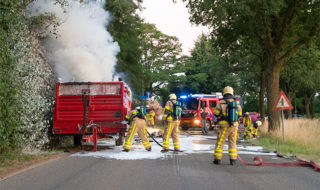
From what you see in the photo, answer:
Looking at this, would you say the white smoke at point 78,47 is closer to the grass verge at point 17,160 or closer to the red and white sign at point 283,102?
the grass verge at point 17,160

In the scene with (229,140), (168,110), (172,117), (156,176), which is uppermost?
(168,110)

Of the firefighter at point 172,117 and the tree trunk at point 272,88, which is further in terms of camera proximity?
the tree trunk at point 272,88

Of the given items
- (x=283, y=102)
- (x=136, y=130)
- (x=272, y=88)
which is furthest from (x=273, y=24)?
(x=136, y=130)

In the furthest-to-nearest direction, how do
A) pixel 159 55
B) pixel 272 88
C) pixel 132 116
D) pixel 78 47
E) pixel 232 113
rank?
pixel 159 55 → pixel 272 88 → pixel 78 47 → pixel 132 116 → pixel 232 113

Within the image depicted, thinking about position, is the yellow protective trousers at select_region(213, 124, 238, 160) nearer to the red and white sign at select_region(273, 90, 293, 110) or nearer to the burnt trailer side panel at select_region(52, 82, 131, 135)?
the burnt trailer side panel at select_region(52, 82, 131, 135)

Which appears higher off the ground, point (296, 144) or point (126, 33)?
point (126, 33)

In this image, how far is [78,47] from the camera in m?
16.4

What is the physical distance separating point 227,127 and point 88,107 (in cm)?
511

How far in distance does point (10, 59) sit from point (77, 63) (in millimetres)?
6119

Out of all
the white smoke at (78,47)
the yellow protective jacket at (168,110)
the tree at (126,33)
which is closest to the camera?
the yellow protective jacket at (168,110)

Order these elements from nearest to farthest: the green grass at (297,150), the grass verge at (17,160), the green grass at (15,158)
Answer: the grass verge at (17,160)
the green grass at (15,158)
the green grass at (297,150)

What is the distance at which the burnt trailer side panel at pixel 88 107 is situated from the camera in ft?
41.0

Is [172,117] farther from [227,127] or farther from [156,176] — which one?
[156,176]

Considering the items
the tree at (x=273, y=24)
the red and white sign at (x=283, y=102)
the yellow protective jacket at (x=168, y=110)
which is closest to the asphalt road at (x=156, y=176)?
the yellow protective jacket at (x=168, y=110)
